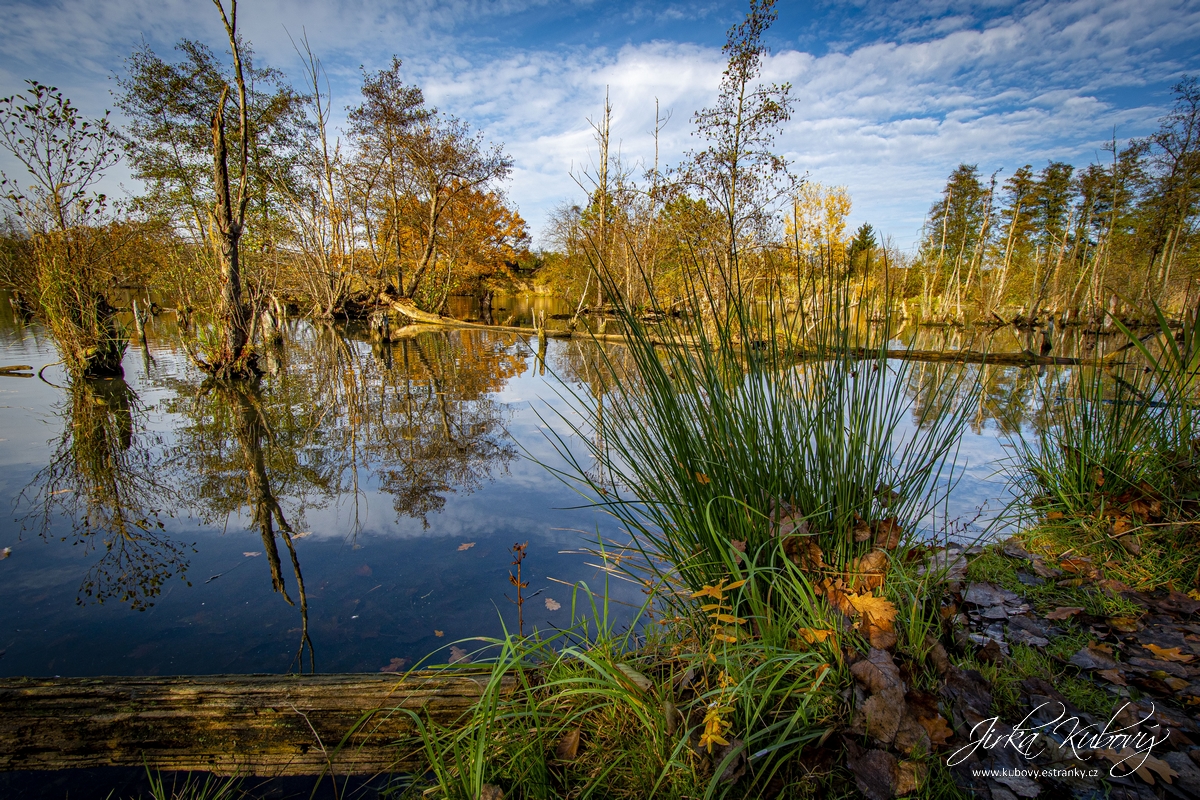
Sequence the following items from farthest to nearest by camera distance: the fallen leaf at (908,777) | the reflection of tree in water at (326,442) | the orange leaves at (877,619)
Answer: the reflection of tree in water at (326,442)
the orange leaves at (877,619)
the fallen leaf at (908,777)

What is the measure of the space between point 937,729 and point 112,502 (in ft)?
16.4

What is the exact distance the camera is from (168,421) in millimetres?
5695

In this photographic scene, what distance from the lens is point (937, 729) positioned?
111cm

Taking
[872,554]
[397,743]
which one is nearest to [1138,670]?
[872,554]

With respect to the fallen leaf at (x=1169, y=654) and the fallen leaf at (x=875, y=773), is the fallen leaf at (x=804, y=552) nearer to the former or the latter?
the fallen leaf at (x=875, y=773)

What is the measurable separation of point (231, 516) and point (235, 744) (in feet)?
7.76

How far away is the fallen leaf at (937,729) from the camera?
1095 millimetres

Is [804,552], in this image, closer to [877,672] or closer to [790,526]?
[790,526]

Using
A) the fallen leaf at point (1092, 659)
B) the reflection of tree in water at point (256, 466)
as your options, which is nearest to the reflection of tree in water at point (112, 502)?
the reflection of tree in water at point (256, 466)

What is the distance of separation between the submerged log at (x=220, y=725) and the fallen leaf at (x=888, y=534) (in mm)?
1281

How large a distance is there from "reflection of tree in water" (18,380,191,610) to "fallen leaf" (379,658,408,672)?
1.43 m

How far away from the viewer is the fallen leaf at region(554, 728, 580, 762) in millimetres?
1335

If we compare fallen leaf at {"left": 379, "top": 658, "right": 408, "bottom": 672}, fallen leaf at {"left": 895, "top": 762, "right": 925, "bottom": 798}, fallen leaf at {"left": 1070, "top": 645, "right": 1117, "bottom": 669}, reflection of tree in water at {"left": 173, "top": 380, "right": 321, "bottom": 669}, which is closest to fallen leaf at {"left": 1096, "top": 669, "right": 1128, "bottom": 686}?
fallen leaf at {"left": 1070, "top": 645, "right": 1117, "bottom": 669}

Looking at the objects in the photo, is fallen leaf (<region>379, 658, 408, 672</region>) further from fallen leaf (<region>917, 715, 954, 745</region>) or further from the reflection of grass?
fallen leaf (<region>917, 715, 954, 745</region>)
